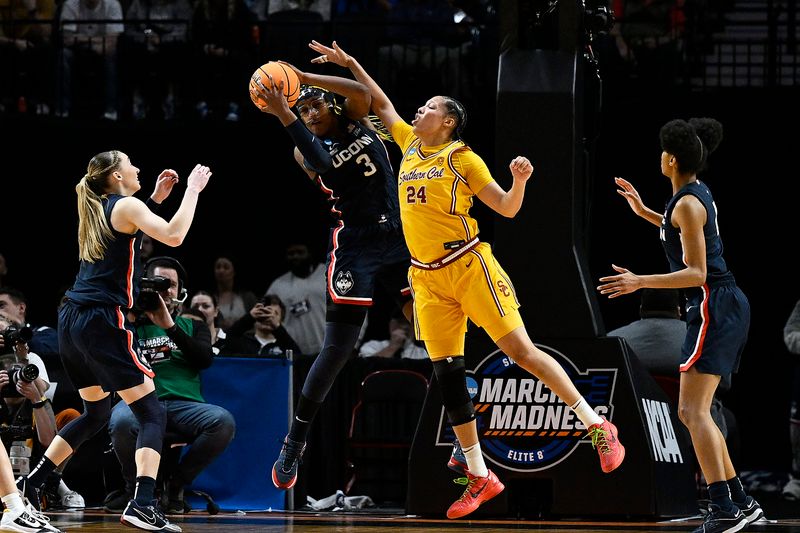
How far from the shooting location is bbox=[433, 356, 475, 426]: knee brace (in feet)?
21.8

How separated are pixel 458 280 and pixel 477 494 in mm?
1148

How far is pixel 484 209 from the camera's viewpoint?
14070 mm

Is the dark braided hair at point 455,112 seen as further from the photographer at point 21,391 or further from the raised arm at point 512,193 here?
the photographer at point 21,391

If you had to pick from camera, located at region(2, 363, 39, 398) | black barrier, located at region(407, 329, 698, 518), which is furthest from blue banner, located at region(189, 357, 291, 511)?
black barrier, located at region(407, 329, 698, 518)

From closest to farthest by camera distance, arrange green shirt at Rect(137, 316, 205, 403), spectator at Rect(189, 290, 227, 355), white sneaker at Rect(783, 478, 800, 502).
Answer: green shirt at Rect(137, 316, 205, 403)
spectator at Rect(189, 290, 227, 355)
white sneaker at Rect(783, 478, 800, 502)

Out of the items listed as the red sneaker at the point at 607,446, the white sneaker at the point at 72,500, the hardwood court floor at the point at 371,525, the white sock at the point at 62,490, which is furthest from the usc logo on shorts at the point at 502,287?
the white sock at the point at 62,490

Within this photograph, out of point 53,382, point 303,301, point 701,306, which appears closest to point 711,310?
point 701,306

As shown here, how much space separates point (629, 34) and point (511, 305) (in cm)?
699

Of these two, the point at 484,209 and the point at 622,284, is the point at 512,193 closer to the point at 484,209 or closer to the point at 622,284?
the point at 622,284

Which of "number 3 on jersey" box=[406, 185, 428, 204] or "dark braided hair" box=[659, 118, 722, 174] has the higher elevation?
"dark braided hair" box=[659, 118, 722, 174]

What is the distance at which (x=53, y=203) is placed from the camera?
48.8 feet

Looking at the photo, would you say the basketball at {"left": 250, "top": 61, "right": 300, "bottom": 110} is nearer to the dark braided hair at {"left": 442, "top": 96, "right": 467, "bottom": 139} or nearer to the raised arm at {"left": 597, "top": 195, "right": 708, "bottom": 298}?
the dark braided hair at {"left": 442, "top": 96, "right": 467, "bottom": 139}

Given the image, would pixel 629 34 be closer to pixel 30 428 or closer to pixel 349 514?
pixel 349 514

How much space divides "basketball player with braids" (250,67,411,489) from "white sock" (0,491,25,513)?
1409mm
